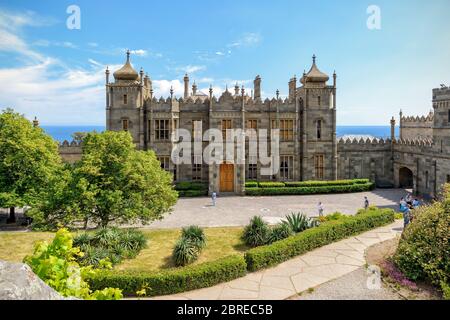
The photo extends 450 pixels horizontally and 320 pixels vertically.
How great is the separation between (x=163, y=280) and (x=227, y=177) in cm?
2469

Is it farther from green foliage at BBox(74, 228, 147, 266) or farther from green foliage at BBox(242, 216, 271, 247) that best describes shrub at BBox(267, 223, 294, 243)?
green foliage at BBox(74, 228, 147, 266)

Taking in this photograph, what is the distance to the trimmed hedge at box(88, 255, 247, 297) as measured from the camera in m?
12.1

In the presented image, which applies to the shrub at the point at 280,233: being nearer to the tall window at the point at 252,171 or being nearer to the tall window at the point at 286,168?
the tall window at the point at 252,171

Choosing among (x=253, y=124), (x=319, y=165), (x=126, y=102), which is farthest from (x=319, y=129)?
(x=126, y=102)

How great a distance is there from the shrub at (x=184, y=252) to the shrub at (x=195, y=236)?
1.16 ft

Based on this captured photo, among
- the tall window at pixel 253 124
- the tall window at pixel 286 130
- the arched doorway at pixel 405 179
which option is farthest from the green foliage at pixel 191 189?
the arched doorway at pixel 405 179

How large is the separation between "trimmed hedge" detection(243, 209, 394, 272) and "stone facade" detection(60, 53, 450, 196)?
57.7ft

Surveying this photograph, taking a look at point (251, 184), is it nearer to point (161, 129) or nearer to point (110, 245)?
point (161, 129)

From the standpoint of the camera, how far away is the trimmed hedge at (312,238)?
14.2 meters

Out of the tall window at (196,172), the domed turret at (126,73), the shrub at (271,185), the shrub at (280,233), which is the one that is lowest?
the shrub at (280,233)

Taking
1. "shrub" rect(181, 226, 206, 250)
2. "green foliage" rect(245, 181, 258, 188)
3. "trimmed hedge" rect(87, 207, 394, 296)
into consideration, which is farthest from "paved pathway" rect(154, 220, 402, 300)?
"green foliage" rect(245, 181, 258, 188)

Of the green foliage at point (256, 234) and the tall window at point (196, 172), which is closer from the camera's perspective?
the green foliage at point (256, 234)

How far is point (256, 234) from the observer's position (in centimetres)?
1723

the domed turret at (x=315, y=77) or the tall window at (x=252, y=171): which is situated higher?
the domed turret at (x=315, y=77)
